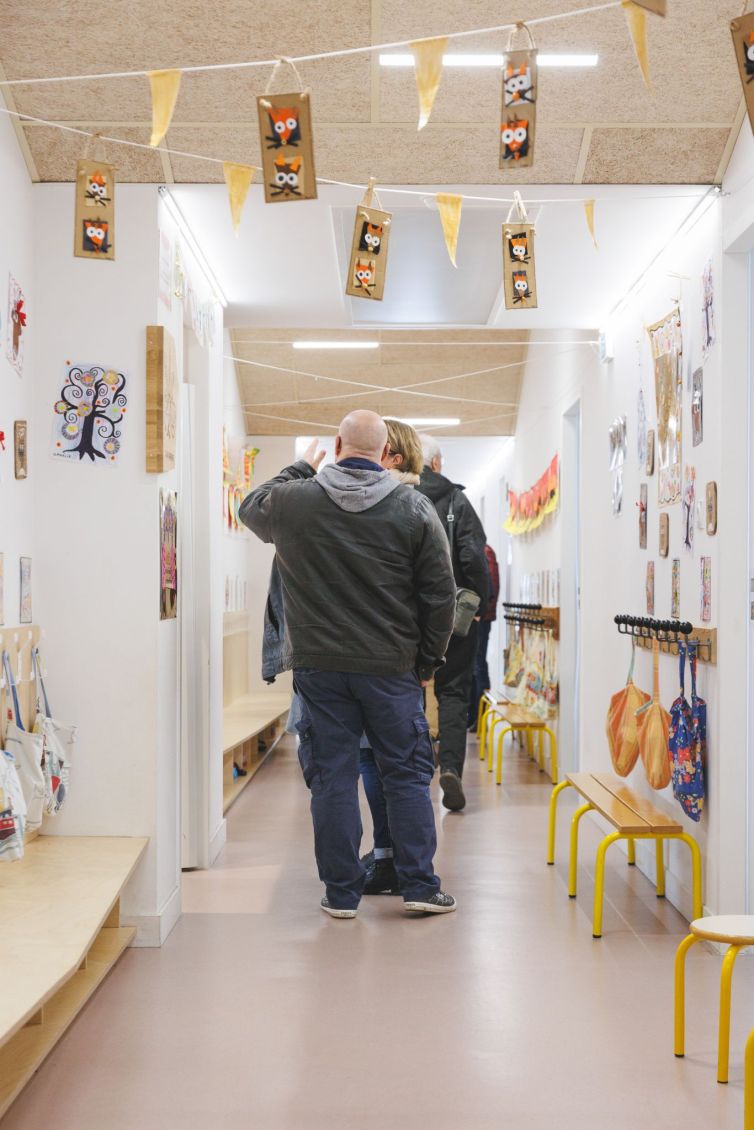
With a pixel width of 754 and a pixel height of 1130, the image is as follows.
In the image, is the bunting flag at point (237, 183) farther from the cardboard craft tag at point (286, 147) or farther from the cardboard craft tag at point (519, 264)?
the cardboard craft tag at point (519, 264)

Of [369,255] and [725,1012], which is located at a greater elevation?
[369,255]

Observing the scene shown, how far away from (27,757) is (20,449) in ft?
3.06

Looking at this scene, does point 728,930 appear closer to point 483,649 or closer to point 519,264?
point 519,264

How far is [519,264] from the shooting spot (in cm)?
394

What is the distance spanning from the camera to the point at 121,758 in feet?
13.2

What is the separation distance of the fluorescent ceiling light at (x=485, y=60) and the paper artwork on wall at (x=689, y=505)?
1.46m

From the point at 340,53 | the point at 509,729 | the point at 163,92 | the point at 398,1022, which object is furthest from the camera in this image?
the point at 509,729

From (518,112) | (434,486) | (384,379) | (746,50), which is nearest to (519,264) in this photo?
(518,112)

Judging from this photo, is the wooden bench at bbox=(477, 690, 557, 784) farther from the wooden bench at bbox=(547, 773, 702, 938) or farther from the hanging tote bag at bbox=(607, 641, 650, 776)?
the hanging tote bag at bbox=(607, 641, 650, 776)

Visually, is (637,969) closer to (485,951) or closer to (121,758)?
(485,951)

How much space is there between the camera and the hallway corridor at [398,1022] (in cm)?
270

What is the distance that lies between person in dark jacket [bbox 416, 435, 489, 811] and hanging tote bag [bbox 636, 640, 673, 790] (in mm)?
1875

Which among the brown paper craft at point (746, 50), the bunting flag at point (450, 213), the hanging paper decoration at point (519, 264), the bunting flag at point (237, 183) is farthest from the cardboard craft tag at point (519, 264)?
the brown paper craft at point (746, 50)

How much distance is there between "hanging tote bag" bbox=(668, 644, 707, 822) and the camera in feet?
13.8
